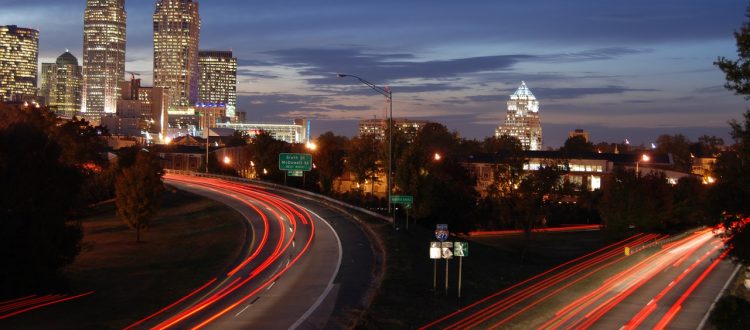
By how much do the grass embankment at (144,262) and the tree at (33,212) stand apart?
2006 mm

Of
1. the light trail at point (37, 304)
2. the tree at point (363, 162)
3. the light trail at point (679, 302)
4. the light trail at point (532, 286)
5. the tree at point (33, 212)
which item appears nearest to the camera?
the light trail at point (679, 302)

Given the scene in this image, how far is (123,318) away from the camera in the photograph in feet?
89.6

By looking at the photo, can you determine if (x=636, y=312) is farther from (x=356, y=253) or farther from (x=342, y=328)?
(x=356, y=253)

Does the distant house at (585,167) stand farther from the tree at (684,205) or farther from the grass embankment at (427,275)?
the grass embankment at (427,275)

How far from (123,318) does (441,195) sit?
39.9 metres

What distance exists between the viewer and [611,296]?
33.7 meters

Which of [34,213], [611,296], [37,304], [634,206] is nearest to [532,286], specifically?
[611,296]

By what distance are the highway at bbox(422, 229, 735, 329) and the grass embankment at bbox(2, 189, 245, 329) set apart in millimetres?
12234

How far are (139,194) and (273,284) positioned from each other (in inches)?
1070

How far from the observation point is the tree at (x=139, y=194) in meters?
56.4

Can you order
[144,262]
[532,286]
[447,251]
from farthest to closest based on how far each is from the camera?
[144,262] < [532,286] < [447,251]

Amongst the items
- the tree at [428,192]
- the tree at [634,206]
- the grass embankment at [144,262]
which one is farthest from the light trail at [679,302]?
the tree at [634,206]

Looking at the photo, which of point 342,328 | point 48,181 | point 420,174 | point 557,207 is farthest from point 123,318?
point 557,207

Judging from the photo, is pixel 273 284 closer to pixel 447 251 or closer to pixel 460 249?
pixel 447 251
